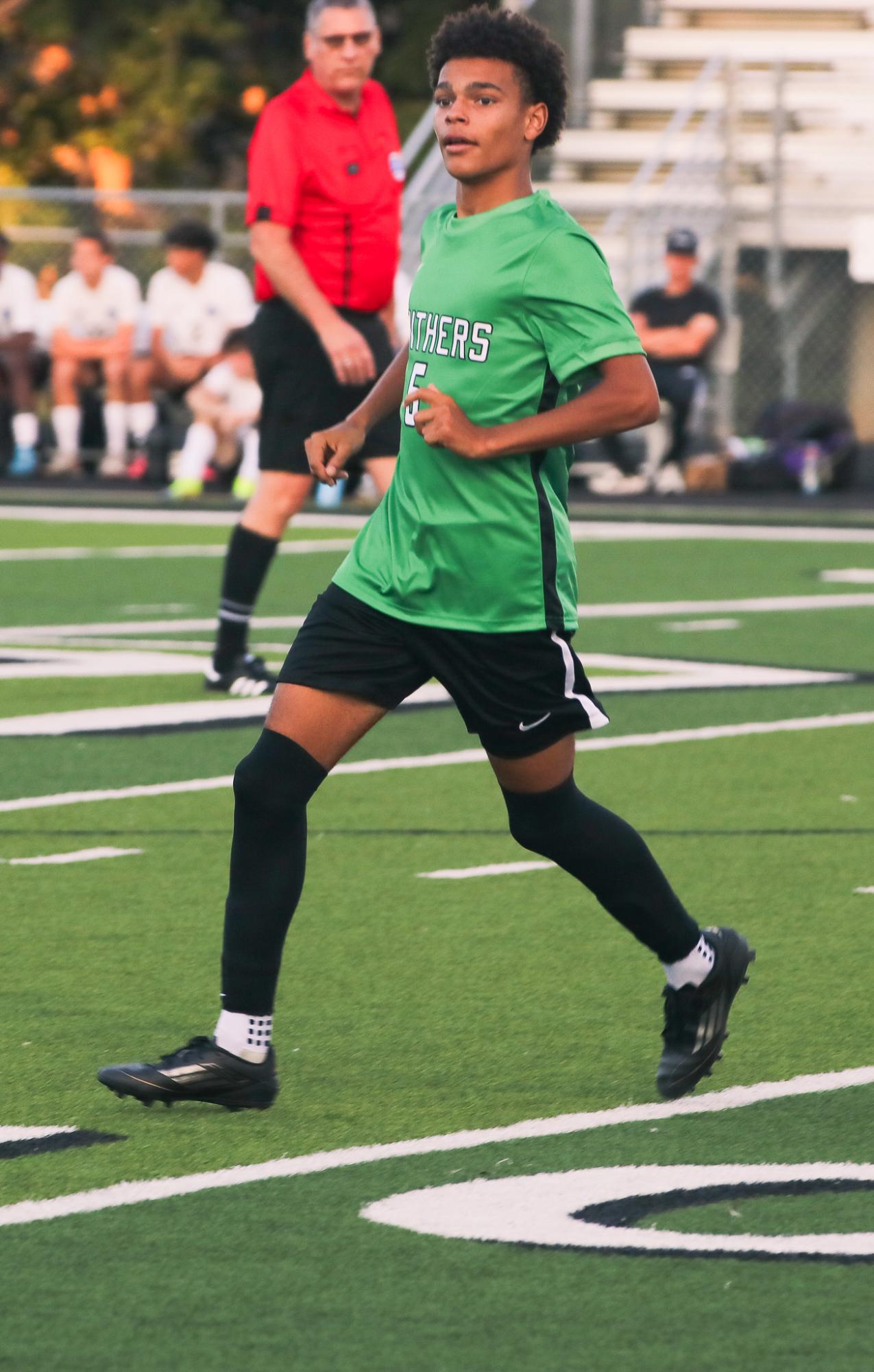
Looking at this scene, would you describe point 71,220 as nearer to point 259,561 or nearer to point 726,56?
point 726,56

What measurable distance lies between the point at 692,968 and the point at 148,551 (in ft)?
37.2

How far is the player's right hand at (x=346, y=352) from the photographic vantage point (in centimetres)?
877

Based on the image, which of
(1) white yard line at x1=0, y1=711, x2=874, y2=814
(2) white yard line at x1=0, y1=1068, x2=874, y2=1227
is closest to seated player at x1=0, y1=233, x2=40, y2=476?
(1) white yard line at x1=0, y1=711, x2=874, y2=814

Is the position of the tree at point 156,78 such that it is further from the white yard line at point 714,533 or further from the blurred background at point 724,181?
the white yard line at point 714,533

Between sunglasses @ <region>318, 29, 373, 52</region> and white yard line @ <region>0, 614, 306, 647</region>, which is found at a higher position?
sunglasses @ <region>318, 29, 373, 52</region>

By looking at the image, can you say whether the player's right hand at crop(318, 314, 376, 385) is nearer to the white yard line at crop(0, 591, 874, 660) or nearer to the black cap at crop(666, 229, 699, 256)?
the white yard line at crop(0, 591, 874, 660)

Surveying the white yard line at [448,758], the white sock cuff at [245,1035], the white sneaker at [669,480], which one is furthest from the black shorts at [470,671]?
the white sneaker at [669,480]

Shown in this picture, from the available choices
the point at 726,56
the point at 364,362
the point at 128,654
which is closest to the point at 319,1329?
the point at 364,362

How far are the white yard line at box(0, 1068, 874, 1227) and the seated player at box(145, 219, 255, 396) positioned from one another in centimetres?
1640

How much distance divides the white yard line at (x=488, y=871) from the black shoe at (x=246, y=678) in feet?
9.24

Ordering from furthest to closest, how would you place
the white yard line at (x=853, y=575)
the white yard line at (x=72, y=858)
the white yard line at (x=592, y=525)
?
the white yard line at (x=592, y=525)
the white yard line at (x=853, y=575)
the white yard line at (x=72, y=858)

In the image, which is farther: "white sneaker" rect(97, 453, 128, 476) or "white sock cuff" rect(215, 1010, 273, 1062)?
"white sneaker" rect(97, 453, 128, 476)

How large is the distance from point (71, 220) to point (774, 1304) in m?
29.8

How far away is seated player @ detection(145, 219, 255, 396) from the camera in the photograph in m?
21.0
